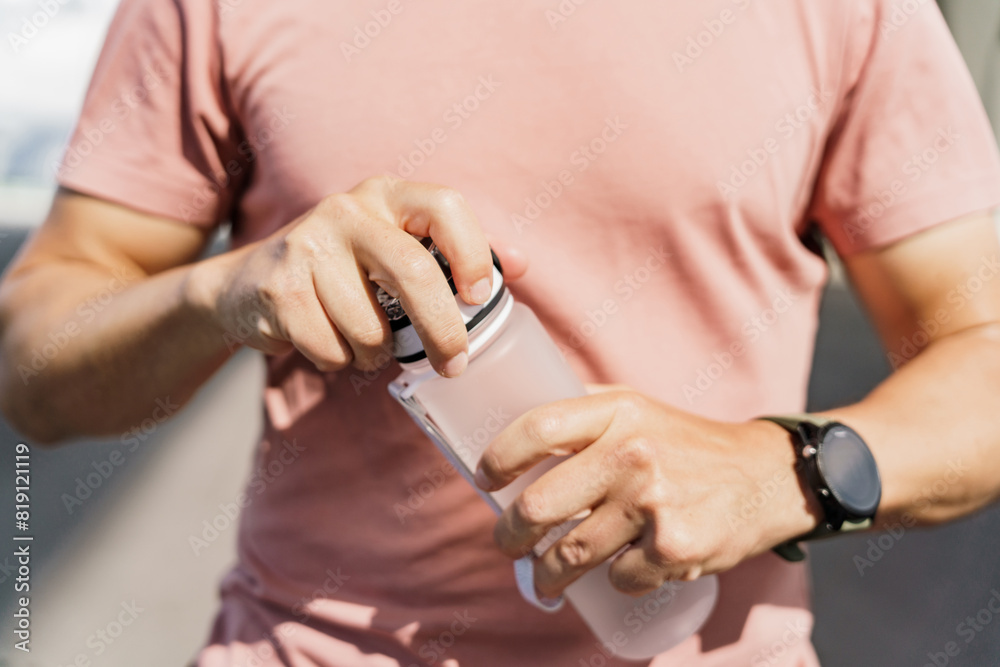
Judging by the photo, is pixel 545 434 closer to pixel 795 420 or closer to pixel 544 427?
pixel 544 427

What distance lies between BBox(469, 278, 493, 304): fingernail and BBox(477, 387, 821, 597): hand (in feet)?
0.26

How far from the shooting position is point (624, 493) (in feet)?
1.52

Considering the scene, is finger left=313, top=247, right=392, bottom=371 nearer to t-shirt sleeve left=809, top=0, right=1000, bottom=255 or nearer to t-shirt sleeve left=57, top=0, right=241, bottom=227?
t-shirt sleeve left=57, top=0, right=241, bottom=227

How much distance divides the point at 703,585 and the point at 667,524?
147 mm

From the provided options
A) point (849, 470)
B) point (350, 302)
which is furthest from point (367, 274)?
point (849, 470)

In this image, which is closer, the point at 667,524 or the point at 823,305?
the point at 667,524

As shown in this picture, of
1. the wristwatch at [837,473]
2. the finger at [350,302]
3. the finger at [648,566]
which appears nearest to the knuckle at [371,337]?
the finger at [350,302]

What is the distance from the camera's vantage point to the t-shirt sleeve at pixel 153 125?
0.58 m

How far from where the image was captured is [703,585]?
1.86 ft

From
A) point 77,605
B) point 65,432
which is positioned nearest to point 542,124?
point 65,432

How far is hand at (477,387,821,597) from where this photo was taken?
455mm

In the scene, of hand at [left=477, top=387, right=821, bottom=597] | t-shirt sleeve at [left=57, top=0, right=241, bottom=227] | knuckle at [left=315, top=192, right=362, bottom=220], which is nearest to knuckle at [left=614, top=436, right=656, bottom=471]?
hand at [left=477, top=387, right=821, bottom=597]

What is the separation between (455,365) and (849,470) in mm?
296

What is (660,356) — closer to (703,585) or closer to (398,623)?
(703,585)
